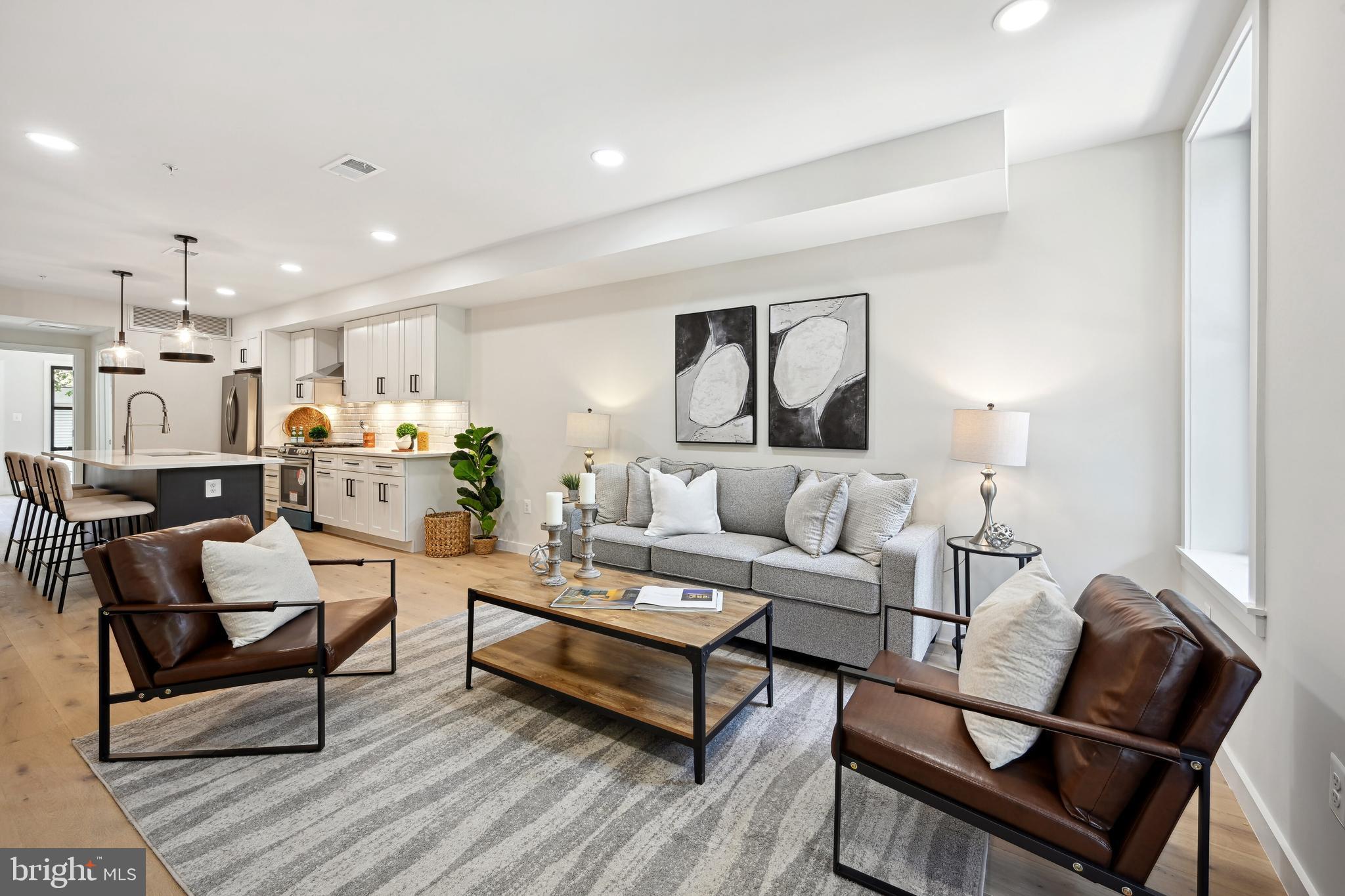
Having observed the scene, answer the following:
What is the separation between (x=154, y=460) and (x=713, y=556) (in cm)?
426

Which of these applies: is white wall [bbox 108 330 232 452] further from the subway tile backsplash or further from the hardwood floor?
the hardwood floor

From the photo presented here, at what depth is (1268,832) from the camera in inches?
66.9

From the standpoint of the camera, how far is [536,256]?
442cm

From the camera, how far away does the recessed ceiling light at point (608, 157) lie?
306 centimetres

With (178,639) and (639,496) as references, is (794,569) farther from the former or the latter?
(178,639)

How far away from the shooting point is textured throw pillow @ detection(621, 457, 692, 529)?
13.0 ft

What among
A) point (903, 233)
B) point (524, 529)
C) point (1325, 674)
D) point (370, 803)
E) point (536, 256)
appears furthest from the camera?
point (524, 529)

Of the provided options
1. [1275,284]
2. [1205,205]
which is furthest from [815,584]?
[1205,205]

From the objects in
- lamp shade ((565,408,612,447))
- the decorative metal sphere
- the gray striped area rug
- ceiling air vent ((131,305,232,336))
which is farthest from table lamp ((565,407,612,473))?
ceiling air vent ((131,305,232,336))

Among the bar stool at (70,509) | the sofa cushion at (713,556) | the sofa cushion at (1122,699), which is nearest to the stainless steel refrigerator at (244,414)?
the bar stool at (70,509)

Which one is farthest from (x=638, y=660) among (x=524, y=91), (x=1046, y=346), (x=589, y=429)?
(x=1046, y=346)

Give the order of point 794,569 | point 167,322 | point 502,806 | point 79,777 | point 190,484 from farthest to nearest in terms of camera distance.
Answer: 1. point 167,322
2. point 190,484
3. point 794,569
4. point 79,777
5. point 502,806

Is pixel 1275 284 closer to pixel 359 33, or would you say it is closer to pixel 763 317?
pixel 763 317

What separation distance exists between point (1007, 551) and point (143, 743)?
12.4ft
